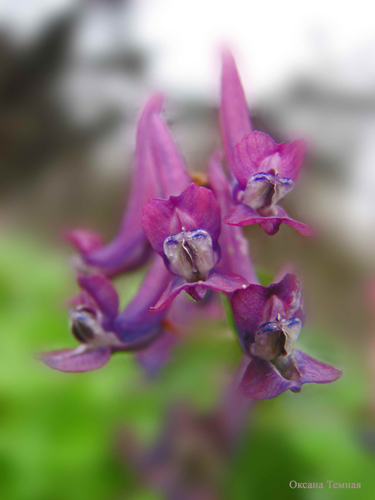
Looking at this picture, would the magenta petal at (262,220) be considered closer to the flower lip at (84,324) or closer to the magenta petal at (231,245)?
the magenta petal at (231,245)

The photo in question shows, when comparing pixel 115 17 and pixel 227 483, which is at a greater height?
pixel 115 17

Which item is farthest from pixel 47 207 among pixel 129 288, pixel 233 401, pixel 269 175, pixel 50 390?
pixel 269 175

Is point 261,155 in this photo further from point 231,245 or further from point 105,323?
point 105,323

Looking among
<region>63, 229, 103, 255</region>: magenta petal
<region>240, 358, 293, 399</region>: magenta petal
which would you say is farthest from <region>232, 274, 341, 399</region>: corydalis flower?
<region>63, 229, 103, 255</region>: magenta petal

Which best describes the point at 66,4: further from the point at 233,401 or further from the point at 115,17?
the point at 233,401

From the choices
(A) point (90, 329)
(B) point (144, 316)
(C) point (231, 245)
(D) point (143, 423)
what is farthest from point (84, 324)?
(D) point (143, 423)

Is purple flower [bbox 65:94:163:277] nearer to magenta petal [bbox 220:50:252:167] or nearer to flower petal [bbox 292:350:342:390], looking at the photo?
magenta petal [bbox 220:50:252:167]

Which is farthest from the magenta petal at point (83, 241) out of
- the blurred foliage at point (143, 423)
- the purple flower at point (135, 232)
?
the blurred foliage at point (143, 423)
